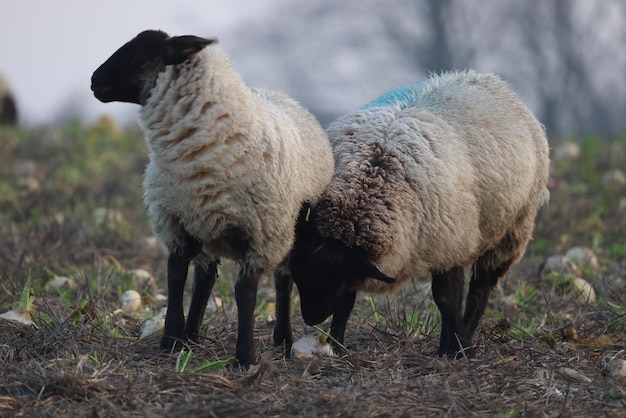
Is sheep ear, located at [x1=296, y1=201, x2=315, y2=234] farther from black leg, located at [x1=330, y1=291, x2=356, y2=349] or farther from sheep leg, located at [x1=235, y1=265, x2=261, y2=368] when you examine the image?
black leg, located at [x1=330, y1=291, x2=356, y2=349]

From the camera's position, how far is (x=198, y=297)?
5.15 metres

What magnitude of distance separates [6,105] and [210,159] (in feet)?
39.7

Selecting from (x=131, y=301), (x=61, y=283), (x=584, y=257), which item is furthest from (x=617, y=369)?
(x=61, y=283)

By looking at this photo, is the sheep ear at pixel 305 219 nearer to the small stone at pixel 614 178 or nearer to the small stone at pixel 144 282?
the small stone at pixel 144 282

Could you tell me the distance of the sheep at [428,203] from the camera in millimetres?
5004

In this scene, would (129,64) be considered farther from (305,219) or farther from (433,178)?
(433,178)

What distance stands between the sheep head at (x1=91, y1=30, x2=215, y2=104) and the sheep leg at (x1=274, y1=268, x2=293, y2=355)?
1325mm

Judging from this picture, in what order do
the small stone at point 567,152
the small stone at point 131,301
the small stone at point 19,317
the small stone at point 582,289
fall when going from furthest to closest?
the small stone at point 567,152, the small stone at point 582,289, the small stone at point 131,301, the small stone at point 19,317

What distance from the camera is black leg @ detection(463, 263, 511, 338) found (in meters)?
5.86

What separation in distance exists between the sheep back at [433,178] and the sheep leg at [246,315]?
46 centimetres

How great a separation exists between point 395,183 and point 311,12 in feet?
65.3

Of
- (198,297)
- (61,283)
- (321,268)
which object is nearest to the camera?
(321,268)

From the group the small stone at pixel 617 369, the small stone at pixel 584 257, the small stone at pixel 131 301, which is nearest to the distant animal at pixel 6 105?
the small stone at pixel 131 301

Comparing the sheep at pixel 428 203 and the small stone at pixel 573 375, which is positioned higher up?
the sheep at pixel 428 203
